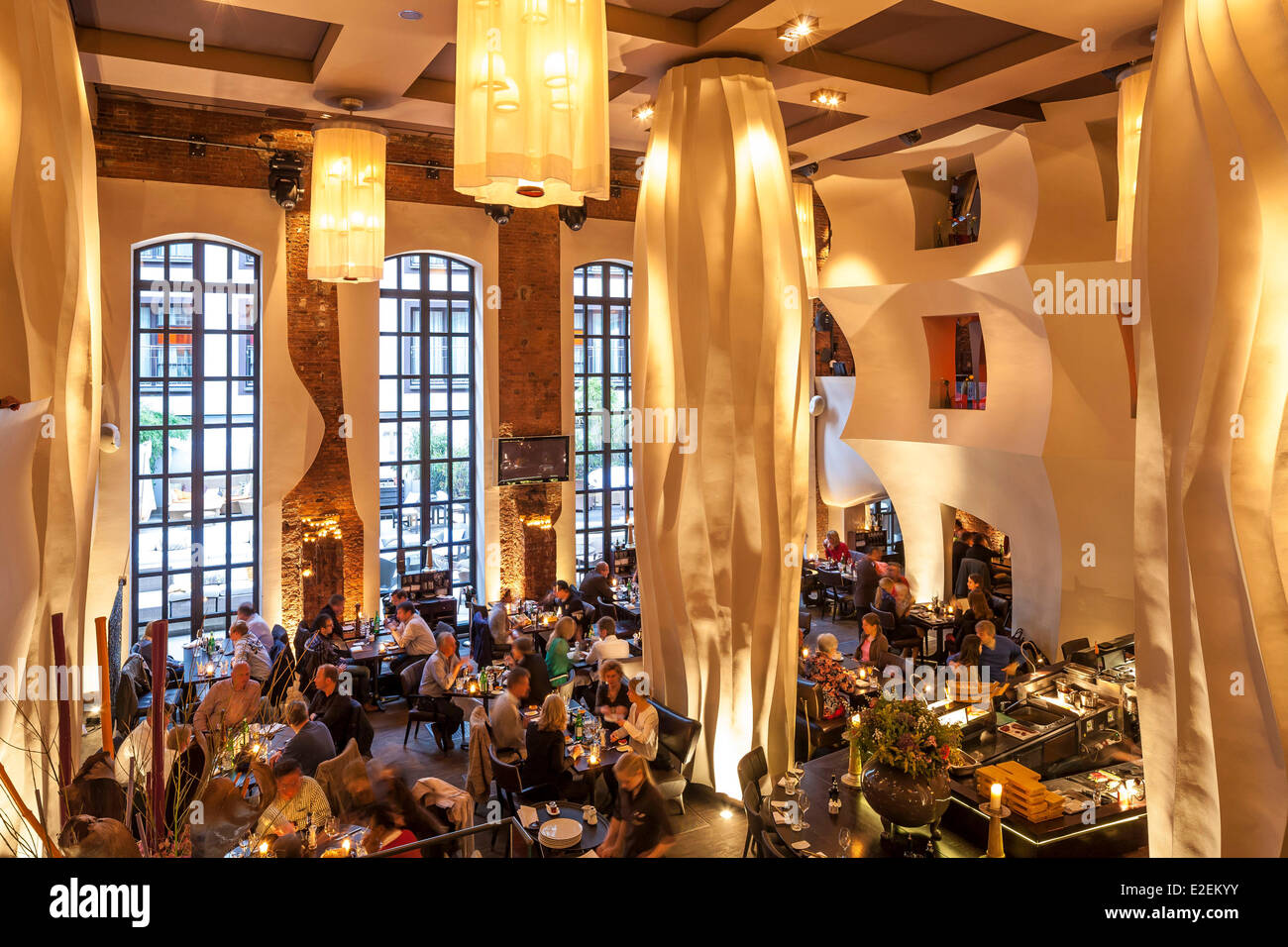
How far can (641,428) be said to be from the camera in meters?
6.43

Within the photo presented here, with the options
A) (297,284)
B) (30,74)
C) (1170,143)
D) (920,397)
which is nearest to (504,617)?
(297,284)

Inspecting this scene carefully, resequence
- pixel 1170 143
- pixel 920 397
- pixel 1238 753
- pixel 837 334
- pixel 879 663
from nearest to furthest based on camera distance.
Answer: pixel 1238 753
pixel 1170 143
pixel 879 663
pixel 920 397
pixel 837 334

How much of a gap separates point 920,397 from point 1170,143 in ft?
26.9

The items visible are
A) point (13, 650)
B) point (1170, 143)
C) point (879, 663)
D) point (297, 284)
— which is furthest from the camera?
point (297, 284)

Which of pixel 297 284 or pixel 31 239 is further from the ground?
pixel 297 284

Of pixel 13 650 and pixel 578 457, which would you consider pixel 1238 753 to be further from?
pixel 578 457

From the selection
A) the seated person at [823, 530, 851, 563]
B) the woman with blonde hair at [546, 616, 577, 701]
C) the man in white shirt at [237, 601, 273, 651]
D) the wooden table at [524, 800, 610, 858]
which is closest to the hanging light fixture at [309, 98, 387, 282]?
the woman with blonde hair at [546, 616, 577, 701]

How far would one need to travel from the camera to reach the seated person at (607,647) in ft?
26.8

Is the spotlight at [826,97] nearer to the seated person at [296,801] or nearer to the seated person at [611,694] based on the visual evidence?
the seated person at [611,694]

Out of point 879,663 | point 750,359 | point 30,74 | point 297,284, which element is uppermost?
point 297,284

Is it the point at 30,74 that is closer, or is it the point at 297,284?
the point at 30,74

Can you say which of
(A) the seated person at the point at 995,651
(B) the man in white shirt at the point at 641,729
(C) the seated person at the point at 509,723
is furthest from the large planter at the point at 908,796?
(A) the seated person at the point at 995,651

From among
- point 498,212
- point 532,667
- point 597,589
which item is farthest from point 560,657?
point 498,212

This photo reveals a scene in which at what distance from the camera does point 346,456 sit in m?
10.5
